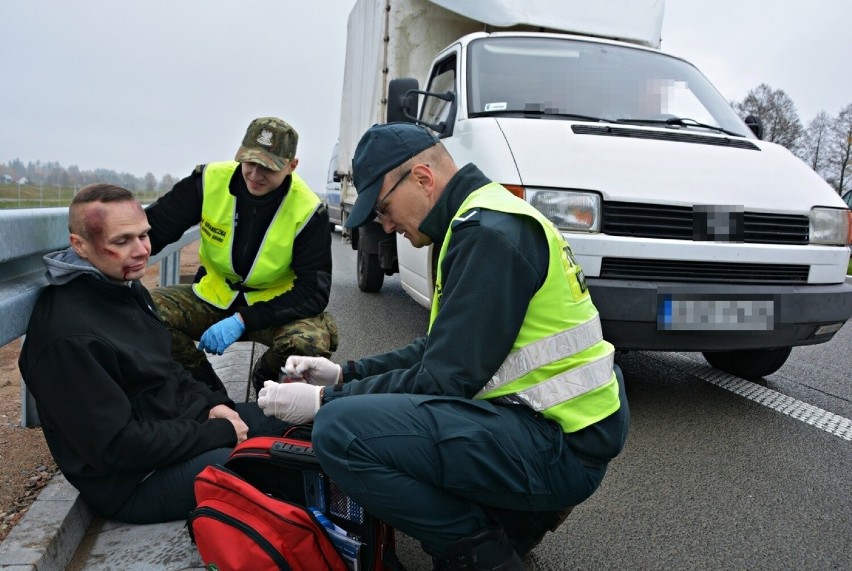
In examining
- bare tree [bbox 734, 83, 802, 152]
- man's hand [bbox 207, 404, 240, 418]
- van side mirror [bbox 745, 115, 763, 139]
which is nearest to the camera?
man's hand [bbox 207, 404, 240, 418]

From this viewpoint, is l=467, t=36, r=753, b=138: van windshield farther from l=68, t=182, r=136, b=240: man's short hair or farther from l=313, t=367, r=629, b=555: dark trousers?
l=313, t=367, r=629, b=555: dark trousers

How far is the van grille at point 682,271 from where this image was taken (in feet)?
11.8

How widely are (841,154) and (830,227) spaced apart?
53945 millimetres

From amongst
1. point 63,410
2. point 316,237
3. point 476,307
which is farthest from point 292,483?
point 316,237

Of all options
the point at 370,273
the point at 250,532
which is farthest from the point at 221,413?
the point at 370,273

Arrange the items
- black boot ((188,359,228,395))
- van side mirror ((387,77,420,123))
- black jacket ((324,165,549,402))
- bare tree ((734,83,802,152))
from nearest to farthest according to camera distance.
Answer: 1. black jacket ((324,165,549,402))
2. black boot ((188,359,228,395))
3. van side mirror ((387,77,420,123))
4. bare tree ((734,83,802,152))

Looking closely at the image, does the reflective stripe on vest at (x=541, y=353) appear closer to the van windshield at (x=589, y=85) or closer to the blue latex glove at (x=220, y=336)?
the blue latex glove at (x=220, y=336)

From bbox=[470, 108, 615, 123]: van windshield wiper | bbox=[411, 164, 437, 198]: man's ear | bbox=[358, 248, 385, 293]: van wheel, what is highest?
bbox=[470, 108, 615, 123]: van windshield wiper

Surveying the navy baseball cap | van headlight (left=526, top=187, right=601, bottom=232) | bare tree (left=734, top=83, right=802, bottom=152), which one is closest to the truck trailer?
van headlight (left=526, top=187, right=601, bottom=232)

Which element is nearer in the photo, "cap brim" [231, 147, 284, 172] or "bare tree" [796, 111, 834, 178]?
"cap brim" [231, 147, 284, 172]

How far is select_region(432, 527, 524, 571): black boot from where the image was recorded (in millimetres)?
1914

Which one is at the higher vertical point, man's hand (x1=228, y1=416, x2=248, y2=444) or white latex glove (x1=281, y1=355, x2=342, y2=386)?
white latex glove (x1=281, y1=355, x2=342, y2=386)

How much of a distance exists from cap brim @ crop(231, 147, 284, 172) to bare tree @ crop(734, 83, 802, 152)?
167ft

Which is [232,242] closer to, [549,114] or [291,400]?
[291,400]
